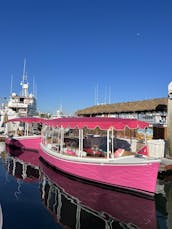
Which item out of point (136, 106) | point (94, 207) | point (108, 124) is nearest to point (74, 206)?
point (94, 207)

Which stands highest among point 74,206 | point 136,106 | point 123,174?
point 136,106

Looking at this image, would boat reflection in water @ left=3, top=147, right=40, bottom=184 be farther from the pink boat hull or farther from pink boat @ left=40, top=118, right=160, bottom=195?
the pink boat hull

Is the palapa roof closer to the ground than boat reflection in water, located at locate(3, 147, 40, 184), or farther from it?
farther from it

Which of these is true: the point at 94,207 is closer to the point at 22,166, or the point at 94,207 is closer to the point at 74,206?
the point at 74,206

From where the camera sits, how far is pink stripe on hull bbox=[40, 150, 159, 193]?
1297 centimetres

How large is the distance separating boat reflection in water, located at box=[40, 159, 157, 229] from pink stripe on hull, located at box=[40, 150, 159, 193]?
484mm

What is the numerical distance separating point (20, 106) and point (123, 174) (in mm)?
35815

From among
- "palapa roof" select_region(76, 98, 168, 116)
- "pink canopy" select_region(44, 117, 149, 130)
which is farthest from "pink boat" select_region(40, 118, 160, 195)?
"palapa roof" select_region(76, 98, 168, 116)

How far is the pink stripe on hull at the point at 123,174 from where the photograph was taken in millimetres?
12969

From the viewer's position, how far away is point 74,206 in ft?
40.0

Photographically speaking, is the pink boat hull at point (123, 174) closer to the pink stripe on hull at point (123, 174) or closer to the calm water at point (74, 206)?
the pink stripe on hull at point (123, 174)

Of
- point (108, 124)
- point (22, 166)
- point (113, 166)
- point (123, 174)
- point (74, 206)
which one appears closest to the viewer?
point (74, 206)

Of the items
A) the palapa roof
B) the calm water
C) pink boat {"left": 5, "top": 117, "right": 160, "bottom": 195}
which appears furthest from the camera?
the palapa roof

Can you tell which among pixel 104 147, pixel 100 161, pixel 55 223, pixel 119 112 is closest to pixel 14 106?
pixel 119 112
